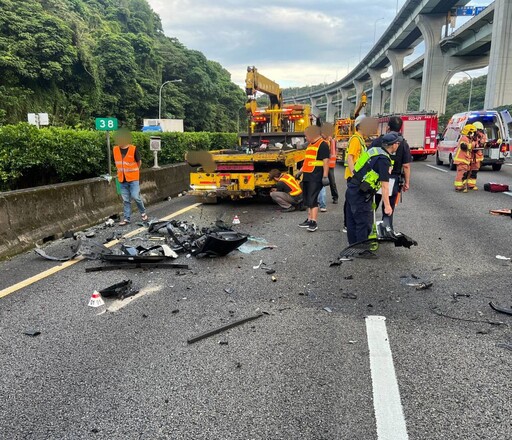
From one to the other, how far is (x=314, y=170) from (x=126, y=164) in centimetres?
354

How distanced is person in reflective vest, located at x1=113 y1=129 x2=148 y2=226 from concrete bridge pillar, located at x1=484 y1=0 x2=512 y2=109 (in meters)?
38.7

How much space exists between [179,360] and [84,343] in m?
0.88

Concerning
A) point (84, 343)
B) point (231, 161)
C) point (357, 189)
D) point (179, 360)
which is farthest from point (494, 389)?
point (231, 161)

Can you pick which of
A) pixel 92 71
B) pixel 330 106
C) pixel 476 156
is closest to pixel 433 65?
pixel 92 71

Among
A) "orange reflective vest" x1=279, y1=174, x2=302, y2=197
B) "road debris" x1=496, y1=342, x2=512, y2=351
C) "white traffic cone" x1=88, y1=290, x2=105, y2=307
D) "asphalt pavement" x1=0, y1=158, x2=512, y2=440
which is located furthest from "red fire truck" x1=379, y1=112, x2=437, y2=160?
"white traffic cone" x1=88, y1=290, x2=105, y2=307

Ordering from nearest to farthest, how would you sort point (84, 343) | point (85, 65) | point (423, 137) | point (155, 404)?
point (155, 404) < point (84, 343) < point (423, 137) < point (85, 65)

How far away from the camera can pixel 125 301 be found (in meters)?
4.61

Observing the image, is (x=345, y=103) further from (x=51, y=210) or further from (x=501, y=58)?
(x=51, y=210)

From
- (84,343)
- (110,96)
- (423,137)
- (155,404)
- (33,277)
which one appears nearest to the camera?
(155,404)

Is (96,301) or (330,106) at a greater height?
(330,106)

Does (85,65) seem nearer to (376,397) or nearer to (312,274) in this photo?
(312,274)

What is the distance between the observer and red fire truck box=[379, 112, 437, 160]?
83.8ft

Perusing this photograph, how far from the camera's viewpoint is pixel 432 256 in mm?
6223

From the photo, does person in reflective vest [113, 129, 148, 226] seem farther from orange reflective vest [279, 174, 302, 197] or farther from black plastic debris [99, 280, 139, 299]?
black plastic debris [99, 280, 139, 299]
